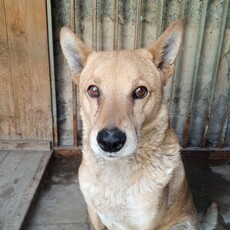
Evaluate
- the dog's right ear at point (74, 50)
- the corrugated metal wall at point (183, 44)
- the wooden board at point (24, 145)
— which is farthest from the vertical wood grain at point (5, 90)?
the dog's right ear at point (74, 50)

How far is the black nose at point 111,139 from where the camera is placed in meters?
1.81

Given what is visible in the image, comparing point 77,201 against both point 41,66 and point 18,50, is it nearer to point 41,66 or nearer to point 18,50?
point 41,66

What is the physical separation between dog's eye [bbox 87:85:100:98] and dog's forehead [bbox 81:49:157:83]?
6cm

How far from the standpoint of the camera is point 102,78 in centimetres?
203

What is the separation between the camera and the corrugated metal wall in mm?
3486

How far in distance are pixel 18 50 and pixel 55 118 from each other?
97cm

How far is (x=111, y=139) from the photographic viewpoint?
181 cm

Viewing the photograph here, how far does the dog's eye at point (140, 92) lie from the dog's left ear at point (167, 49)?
256 millimetres

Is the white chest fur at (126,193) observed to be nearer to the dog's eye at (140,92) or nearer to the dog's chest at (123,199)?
the dog's chest at (123,199)

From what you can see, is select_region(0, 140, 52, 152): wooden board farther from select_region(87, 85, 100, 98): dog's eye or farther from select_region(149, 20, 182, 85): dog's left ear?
select_region(149, 20, 182, 85): dog's left ear

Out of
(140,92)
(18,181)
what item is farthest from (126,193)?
(18,181)

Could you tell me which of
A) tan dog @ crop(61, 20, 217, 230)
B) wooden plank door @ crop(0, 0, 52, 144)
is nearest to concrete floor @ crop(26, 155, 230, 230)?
wooden plank door @ crop(0, 0, 52, 144)

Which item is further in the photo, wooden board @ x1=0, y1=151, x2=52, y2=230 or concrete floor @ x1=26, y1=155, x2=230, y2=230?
concrete floor @ x1=26, y1=155, x2=230, y2=230

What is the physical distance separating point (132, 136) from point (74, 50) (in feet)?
3.01
